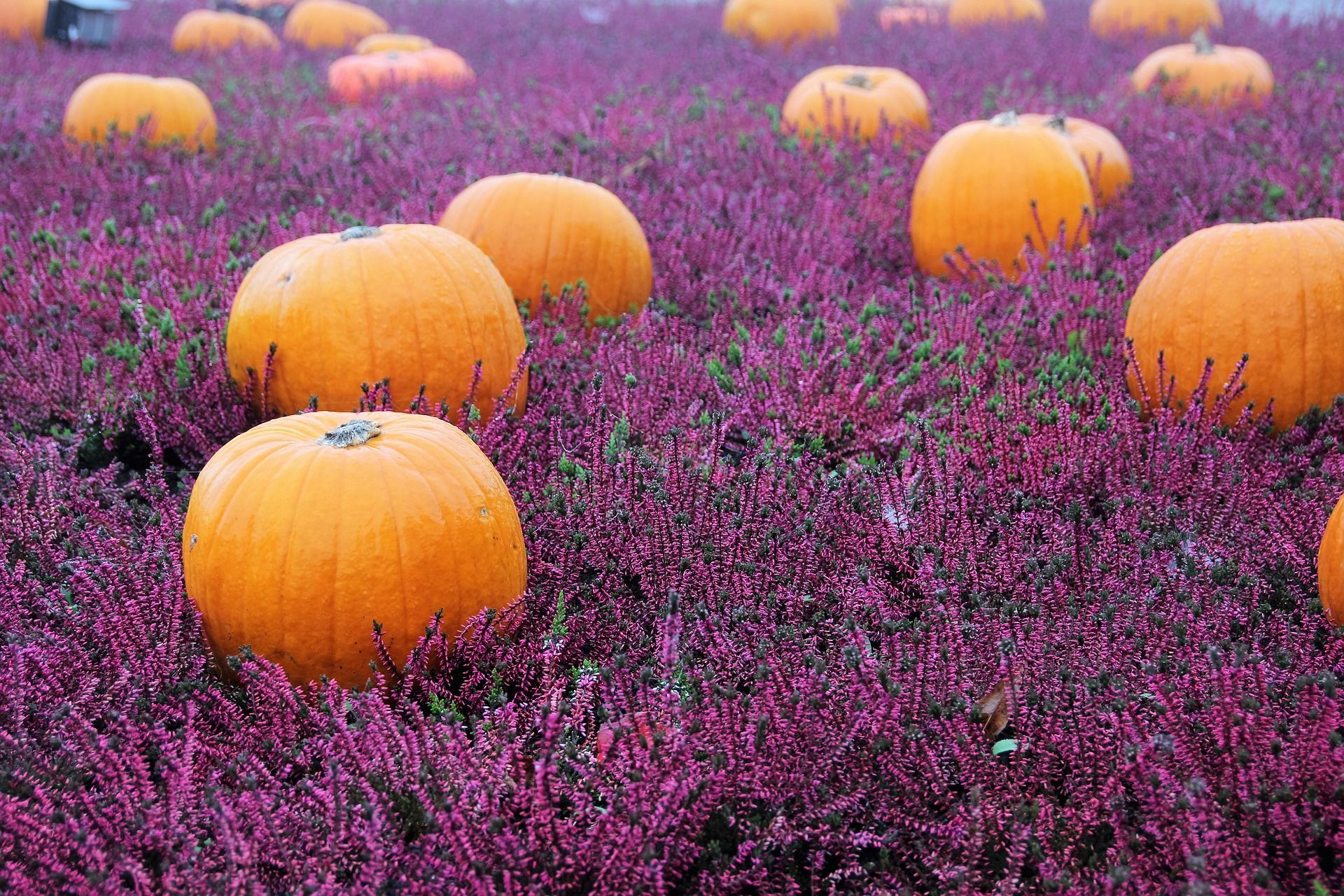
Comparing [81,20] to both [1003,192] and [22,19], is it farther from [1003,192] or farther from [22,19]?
[1003,192]

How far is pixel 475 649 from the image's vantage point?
7.77 feet

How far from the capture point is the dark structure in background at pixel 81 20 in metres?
10.2

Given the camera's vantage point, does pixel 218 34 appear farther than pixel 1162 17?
No

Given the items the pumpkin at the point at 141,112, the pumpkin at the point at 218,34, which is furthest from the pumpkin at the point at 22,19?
the pumpkin at the point at 141,112

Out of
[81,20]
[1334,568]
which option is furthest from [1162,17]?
[1334,568]

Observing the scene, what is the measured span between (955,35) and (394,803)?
11437mm

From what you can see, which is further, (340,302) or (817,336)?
(817,336)

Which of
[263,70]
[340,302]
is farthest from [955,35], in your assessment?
[340,302]

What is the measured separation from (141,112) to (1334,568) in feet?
22.6

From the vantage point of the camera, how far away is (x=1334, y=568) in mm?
2408

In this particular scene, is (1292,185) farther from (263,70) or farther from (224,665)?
(263,70)

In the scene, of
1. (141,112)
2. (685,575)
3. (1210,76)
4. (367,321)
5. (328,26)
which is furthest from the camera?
(328,26)

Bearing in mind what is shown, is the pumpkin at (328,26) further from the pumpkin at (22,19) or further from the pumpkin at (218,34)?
the pumpkin at (22,19)

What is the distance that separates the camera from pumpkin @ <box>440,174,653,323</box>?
430cm
